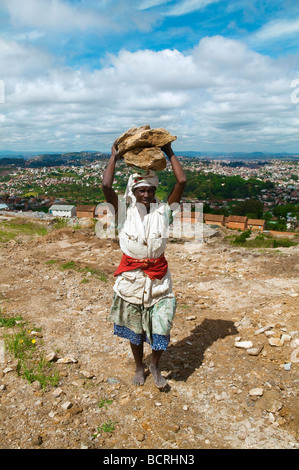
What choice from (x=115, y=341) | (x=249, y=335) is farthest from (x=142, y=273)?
(x=249, y=335)

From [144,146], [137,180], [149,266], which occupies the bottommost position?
[149,266]

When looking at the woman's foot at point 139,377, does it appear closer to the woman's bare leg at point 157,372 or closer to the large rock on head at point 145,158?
the woman's bare leg at point 157,372

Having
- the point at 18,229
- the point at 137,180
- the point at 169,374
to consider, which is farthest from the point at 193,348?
the point at 18,229

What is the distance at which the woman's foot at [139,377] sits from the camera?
2.97 m

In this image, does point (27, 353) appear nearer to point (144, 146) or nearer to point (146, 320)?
point (146, 320)

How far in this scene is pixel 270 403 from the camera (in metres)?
2.66

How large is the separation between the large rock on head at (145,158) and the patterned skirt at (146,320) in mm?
1209

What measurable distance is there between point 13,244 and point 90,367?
22.7ft

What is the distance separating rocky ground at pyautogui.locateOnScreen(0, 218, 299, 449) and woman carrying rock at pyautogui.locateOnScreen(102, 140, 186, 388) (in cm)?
46

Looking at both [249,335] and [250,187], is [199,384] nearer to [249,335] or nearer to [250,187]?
[249,335]

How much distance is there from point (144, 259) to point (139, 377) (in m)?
1.22

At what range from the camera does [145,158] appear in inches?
109

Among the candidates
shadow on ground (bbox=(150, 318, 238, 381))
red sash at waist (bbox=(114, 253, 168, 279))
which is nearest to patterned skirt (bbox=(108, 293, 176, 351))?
red sash at waist (bbox=(114, 253, 168, 279))

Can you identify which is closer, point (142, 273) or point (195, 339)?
point (142, 273)
